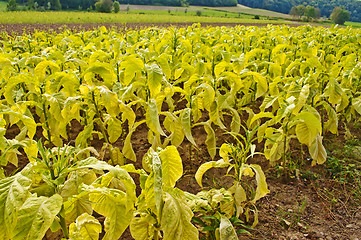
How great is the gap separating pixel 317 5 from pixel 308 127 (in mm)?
106963

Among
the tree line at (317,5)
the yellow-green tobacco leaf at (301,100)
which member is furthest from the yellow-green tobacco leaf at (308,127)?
the tree line at (317,5)

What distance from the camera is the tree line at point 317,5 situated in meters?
87.8

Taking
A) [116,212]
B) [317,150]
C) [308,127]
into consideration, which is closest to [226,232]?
[116,212]

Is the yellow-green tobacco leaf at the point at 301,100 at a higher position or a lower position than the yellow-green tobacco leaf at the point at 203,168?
higher

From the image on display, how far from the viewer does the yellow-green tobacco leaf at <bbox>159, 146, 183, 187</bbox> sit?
1579 millimetres

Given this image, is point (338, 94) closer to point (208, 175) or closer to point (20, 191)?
point (208, 175)

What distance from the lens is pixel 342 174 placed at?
11.0ft

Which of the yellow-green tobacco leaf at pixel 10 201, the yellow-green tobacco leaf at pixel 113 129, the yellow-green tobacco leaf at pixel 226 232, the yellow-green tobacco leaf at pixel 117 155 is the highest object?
the yellow-green tobacco leaf at pixel 10 201

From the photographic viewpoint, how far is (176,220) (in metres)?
1.44

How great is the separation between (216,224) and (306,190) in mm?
1526

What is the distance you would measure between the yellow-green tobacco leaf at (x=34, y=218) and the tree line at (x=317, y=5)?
9943 cm

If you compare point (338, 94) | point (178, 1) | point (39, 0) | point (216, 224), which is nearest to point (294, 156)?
point (338, 94)

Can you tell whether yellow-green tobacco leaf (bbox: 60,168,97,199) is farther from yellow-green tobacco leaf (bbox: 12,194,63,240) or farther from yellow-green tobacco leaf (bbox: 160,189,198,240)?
yellow-green tobacco leaf (bbox: 160,189,198,240)

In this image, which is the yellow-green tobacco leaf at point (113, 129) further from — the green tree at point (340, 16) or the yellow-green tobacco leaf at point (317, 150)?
the green tree at point (340, 16)
